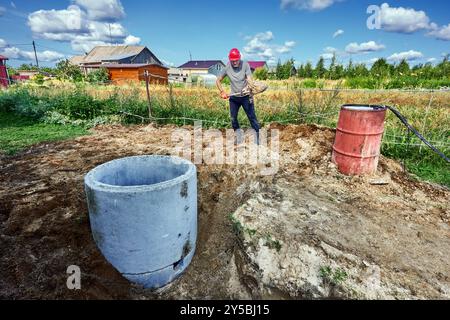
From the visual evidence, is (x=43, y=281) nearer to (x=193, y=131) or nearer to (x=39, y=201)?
(x=39, y=201)

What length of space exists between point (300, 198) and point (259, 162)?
1.23 metres

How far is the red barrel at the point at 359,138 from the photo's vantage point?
4.08m

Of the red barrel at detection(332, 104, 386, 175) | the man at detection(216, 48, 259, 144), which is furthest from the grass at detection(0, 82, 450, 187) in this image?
the man at detection(216, 48, 259, 144)

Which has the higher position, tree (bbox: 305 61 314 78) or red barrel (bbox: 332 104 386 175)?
tree (bbox: 305 61 314 78)

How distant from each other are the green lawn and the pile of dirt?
213 cm

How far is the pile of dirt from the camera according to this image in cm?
242

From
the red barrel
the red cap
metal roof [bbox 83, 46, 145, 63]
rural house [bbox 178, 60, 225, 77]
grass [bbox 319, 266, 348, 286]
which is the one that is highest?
metal roof [bbox 83, 46, 145, 63]

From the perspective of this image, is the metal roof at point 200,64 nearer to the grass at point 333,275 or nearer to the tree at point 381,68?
the tree at point 381,68

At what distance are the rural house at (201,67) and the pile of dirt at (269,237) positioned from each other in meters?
48.8

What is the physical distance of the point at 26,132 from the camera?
755 cm

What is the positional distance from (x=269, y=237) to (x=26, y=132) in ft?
25.3

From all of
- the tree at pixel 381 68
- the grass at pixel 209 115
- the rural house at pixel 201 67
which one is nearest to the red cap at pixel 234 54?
the grass at pixel 209 115

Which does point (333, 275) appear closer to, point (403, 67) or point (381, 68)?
point (381, 68)

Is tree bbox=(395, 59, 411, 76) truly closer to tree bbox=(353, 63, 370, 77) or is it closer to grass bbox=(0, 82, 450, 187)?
tree bbox=(353, 63, 370, 77)
